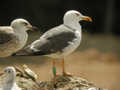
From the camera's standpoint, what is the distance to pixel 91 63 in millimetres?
15172

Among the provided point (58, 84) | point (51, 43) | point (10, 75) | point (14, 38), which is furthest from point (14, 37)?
point (10, 75)

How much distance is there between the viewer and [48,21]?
20.6 m

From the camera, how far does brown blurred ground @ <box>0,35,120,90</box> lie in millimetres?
13547

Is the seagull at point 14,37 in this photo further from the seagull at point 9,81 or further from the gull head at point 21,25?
the seagull at point 9,81

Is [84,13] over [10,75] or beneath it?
beneath

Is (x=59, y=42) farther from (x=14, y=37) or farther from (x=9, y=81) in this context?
(x=9, y=81)

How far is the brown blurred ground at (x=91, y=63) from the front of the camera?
533 inches

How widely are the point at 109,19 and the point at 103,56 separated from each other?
15.0 ft

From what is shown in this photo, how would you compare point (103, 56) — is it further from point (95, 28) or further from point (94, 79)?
point (95, 28)

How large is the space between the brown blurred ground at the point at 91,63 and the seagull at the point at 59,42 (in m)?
4.07

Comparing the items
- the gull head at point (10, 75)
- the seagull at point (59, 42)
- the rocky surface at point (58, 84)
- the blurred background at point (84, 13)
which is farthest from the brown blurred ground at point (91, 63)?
the gull head at point (10, 75)

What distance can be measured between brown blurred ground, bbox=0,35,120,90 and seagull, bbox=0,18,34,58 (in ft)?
13.0

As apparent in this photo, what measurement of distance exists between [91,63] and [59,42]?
6885 millimetres

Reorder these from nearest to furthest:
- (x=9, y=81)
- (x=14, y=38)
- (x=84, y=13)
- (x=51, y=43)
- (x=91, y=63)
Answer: (x=9, y=81) < (x=51, y=43) < (x=14, y=38) < (x=91, y=63) < (x=84, y=13)
